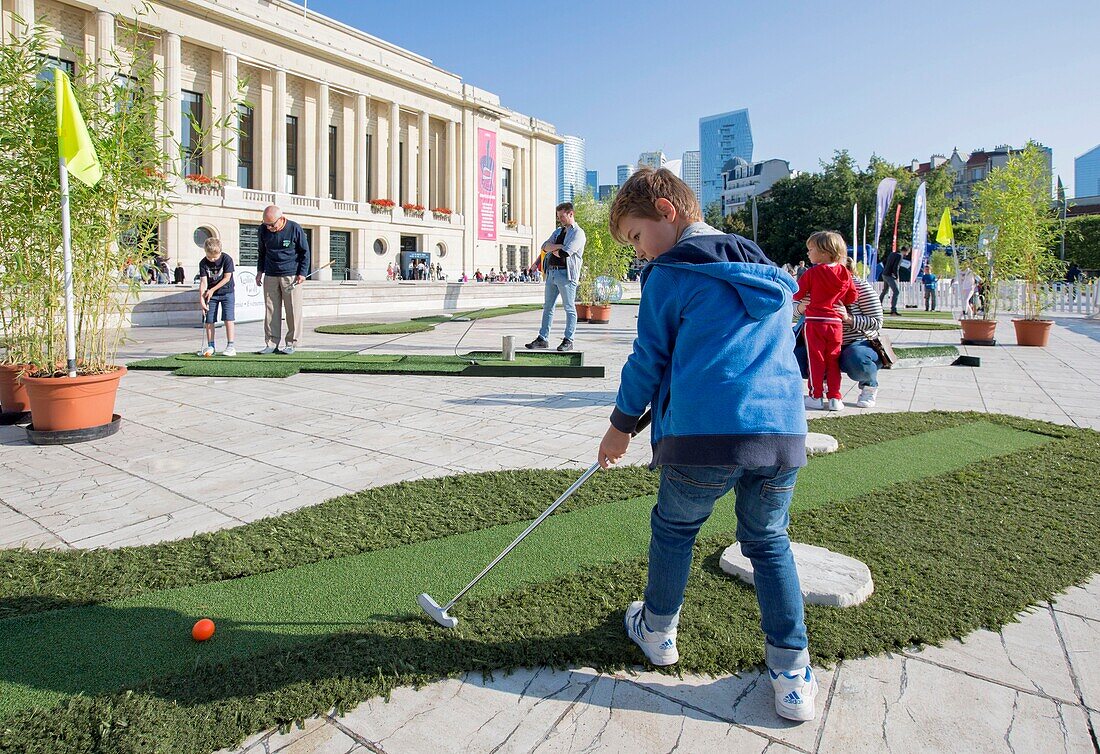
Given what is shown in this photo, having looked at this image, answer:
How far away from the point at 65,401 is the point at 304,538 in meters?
3.10

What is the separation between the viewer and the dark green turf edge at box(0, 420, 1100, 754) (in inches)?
76.8

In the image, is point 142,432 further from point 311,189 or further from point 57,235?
point 311,189

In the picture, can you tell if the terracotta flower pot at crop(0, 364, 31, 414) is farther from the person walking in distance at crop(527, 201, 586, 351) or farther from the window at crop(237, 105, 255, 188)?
the window at crop(237, 105, 255, 188)

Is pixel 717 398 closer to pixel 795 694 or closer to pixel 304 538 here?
pixel 795 694

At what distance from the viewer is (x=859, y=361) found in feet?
22.3

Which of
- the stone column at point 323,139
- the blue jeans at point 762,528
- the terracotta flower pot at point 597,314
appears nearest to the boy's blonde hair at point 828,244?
the blue jeans at point 762,528

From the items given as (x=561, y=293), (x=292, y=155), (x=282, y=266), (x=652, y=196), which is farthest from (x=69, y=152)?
(x=292, y=155)

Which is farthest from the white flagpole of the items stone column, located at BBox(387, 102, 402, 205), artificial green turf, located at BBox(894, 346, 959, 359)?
stone column, located at BBox(387, 102, 402, 205)

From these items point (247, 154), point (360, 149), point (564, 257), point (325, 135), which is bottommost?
point (564, 257)

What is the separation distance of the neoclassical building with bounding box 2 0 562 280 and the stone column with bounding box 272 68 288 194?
81 mm

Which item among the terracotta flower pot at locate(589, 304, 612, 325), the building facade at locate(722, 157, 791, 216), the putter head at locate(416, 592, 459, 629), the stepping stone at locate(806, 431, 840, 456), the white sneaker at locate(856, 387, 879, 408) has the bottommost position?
the putter head at locate(416, 592, 459, 629)

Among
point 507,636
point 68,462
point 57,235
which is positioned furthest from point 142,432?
point 507,636

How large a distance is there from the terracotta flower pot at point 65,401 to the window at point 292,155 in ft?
151

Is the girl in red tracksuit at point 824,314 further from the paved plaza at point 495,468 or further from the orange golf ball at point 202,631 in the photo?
the orange golf ball at point 202,631
